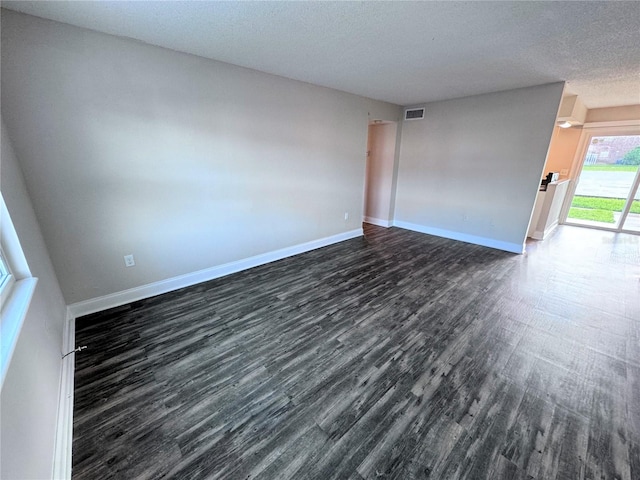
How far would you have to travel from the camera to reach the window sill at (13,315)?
977 mm

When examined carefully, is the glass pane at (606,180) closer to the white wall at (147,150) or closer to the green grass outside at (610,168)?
the green grass outside at (610,168)

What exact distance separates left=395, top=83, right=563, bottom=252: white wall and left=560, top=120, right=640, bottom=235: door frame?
2789 mm

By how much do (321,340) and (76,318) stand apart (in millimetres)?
2260

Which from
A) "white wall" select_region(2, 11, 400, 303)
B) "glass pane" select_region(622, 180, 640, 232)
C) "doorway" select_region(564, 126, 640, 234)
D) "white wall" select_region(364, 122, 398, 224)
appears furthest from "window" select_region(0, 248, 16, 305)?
"glass pane" select_region(622, 180, 640, 232)

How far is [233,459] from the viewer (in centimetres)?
133

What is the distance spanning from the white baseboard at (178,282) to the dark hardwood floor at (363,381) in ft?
0.36

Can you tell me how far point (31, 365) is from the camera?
122cm

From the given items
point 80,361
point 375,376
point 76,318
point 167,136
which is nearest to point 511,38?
point 375,376

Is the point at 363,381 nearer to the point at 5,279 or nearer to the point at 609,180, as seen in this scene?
the point at 5,279

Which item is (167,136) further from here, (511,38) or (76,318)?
(511,38)

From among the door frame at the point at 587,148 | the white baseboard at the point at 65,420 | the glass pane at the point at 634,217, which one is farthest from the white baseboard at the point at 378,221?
the white baseboard at the point at 65,420

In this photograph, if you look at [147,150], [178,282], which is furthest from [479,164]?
[178,282]

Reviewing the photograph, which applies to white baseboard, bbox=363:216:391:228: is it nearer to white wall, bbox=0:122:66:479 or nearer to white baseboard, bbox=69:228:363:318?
white baseboard, bbox=69:228:363:318

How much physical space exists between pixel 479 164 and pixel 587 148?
10.3 ft
